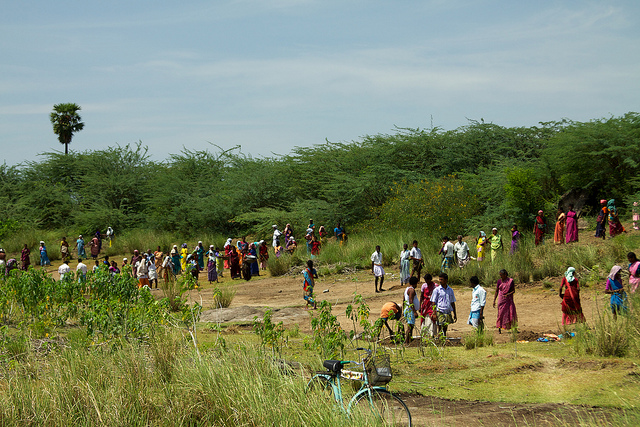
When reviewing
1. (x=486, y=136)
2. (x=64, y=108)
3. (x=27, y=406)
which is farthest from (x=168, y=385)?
(x=64, y=108)

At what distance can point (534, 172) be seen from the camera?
28.4m

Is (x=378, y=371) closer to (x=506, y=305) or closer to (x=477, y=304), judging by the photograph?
(x=477, y=304)

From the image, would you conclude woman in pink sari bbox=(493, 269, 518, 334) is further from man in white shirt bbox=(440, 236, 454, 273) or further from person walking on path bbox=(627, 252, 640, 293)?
man in white shirt bbox=(440, 236, 454, 273)

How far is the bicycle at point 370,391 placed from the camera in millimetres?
5609

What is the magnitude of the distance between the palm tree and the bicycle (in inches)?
2146

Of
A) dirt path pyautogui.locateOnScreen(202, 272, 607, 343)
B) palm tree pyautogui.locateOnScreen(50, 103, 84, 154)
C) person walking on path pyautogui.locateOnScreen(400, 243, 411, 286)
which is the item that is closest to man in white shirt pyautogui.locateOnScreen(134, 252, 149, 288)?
dirt path pyautogui.locateOnScreen(202, 272, 607, 343)

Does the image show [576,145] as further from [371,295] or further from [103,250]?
[103,250]

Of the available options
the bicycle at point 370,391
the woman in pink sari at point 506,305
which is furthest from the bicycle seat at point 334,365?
the woman in pink sari at point 506,305

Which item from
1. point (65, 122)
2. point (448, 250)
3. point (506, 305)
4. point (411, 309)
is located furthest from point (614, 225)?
point (65, 122)

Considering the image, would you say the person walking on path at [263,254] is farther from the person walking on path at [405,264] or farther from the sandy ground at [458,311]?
the person walking on path at [405,264]

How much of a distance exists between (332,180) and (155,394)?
29.0 metres

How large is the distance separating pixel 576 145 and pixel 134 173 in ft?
110

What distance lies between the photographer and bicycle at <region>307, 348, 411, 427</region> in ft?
18.4

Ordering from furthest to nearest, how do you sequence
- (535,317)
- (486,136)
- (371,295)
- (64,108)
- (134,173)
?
(64,108), (134,173), (486,136), (371,295), (535,317)
